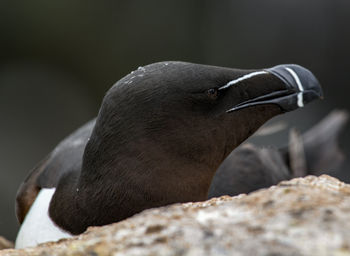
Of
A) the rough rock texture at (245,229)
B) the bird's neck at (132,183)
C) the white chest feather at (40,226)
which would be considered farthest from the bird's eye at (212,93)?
the white chest feather at (40,226)

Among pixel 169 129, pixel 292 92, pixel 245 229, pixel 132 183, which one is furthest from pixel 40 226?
pixel 245 229

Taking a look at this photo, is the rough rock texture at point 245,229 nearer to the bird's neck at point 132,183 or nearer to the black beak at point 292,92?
the bird's neck at point 132,183

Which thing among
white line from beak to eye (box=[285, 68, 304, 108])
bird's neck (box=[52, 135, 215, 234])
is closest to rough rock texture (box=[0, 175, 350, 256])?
bird's neck (box=[52, 135, 215, 234])

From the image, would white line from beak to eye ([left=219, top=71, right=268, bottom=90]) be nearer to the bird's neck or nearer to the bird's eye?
the bird's eye

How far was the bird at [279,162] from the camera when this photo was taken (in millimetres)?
3943

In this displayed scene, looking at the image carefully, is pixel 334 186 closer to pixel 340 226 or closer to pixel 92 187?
pixel 340 226

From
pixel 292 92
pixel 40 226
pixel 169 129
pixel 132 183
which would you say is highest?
pixel 292 92

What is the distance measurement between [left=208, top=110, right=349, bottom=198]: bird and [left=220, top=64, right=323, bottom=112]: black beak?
3.70 feet

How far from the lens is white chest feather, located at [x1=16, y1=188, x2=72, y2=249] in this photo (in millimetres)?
2893

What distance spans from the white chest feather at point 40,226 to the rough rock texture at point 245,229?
1.04 meters

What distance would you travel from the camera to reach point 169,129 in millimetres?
2547

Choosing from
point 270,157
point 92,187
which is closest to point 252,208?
point 92,187

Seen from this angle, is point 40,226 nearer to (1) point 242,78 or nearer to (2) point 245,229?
(1) point 242,78

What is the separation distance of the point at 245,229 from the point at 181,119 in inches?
42.0
